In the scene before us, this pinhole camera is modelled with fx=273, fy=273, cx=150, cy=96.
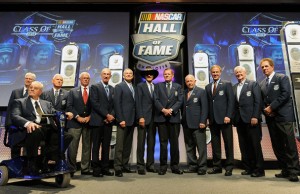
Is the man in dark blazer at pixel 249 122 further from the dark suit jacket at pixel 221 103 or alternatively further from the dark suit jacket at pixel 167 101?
the dark suit jacket at pixel 167 101

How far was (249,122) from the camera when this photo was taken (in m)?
3.72

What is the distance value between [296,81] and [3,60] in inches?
226

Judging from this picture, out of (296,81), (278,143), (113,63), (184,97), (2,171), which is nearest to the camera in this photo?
(2,171)

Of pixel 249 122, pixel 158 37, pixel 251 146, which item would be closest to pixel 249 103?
pixel 249 122

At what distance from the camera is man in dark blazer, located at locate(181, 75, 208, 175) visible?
12.9 feet

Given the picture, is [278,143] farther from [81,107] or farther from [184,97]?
[81,107]

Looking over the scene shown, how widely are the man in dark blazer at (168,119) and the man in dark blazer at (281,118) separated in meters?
1.21

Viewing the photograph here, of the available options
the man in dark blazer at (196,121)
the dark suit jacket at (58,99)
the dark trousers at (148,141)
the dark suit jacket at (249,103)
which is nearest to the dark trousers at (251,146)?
the dark suit jacket at (249,103)

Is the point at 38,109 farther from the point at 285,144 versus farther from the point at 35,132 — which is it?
the point at 285,144

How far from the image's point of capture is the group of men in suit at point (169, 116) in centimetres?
370

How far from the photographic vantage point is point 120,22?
5859 millimetres

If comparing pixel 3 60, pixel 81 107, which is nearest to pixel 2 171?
pixel 81 107

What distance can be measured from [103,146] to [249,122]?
6.65 feet

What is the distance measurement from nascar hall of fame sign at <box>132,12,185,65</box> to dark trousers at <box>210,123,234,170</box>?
Result: 2087 millimetres
